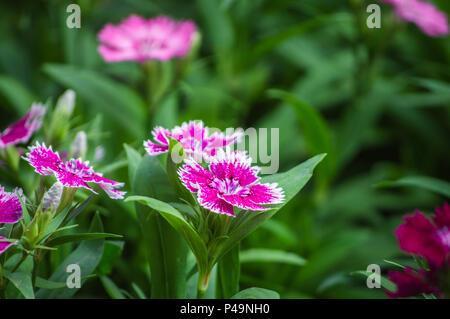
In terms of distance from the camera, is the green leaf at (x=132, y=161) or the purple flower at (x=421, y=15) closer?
the green leaf at (x=132, y=161)

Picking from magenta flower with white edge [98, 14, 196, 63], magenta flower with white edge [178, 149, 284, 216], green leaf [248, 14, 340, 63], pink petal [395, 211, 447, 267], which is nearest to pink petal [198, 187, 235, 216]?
magenta flower with white edge [178, 149, 284, 216]

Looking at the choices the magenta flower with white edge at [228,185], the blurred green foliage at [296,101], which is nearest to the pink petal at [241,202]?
the magenta flower with white edge at [228,185]

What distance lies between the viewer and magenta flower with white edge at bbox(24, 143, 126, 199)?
2.09 ft

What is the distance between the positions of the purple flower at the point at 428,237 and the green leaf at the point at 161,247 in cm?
29

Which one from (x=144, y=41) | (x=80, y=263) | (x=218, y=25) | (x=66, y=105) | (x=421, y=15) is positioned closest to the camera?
(x=80, y=263)

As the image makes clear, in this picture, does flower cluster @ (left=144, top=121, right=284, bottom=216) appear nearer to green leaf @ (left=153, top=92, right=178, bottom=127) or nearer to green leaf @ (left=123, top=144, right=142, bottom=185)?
green leaf @ (left=123, top=144, right=142, bottom=185)

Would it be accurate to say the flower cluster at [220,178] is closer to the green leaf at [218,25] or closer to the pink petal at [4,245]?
the pink petal at [4,245]

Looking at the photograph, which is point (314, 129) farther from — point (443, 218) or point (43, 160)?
point (43, 160)

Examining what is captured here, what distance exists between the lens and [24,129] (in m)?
0.81

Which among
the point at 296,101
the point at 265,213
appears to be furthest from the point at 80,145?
the point at 296,101

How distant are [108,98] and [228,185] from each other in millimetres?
801

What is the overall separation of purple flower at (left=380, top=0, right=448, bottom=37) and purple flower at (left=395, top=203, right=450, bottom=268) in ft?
2.58

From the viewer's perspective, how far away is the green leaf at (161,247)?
2.43 feet
